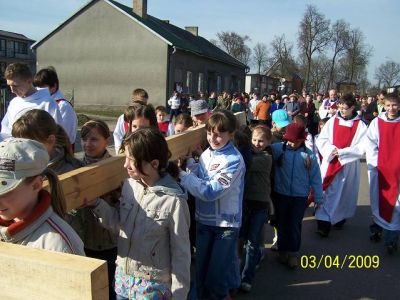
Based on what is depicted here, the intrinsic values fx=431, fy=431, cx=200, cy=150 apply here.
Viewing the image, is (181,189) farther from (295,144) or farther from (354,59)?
(354,59)

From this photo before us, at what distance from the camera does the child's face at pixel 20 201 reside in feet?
5.13

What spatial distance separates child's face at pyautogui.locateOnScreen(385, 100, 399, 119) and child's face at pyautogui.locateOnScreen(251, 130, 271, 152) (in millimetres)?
2252

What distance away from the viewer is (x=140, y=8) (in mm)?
32000

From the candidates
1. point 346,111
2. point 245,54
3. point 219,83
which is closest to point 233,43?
point 245,54

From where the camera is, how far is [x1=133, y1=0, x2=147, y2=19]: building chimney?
1259 inches

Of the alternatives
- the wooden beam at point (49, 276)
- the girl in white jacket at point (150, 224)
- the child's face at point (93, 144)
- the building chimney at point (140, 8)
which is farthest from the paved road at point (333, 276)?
the building chimney at point (140, 8)

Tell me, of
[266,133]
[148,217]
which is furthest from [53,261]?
[266,133]

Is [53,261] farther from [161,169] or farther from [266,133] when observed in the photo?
[266,133]

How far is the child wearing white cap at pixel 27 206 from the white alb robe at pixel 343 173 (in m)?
5.01

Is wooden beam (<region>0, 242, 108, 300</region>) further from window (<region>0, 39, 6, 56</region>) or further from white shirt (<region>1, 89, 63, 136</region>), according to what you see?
window (<region>0, 39, 6, 56</region>)

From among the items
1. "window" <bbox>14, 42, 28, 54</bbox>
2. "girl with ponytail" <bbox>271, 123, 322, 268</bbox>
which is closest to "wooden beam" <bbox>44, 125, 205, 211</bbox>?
"girl with ponytail" <bbox>271, 123, 322, 268</bbox>

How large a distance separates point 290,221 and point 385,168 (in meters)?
1.76
